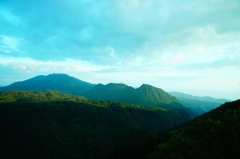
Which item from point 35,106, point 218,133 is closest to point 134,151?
point 218,133

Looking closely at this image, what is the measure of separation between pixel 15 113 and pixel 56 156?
60.7 meters

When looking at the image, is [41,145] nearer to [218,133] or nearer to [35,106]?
[35,106]

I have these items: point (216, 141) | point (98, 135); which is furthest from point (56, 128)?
point (216, 141)

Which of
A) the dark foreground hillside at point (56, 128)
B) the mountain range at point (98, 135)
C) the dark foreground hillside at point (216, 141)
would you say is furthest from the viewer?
the dark foreground hillside at point (56, 128)

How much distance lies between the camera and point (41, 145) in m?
126

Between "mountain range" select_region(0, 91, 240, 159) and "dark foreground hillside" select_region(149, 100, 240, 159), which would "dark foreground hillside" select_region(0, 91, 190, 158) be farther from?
"dark foreground hillside" select_region(149, 100, 240, 159)

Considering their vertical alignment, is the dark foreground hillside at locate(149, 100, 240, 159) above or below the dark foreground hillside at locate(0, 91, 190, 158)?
above

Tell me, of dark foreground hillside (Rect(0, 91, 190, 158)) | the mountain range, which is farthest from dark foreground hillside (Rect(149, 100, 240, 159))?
dark foreground hillside (Rect(0, 91, 190, 158))

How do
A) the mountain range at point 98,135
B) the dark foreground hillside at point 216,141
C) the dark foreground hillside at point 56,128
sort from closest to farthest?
the dark foreground hillside at point 216,141 → the mountain range at point 98,135 → the dark foreground hillside at point 56,128

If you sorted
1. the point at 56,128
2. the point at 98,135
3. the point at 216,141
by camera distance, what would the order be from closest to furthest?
the point at 216,141 → the point at 56,128 → the point at 98,135

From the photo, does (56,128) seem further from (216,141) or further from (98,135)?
(216,141)

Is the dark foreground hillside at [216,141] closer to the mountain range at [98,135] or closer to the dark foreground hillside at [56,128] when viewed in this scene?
the mountain range at [98,135]

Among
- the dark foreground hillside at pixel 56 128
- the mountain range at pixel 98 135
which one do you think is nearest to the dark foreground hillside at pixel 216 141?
the mountain range at pixel 98 135

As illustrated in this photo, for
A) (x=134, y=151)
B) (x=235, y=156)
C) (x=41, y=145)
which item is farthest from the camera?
(x=41, y=145)
